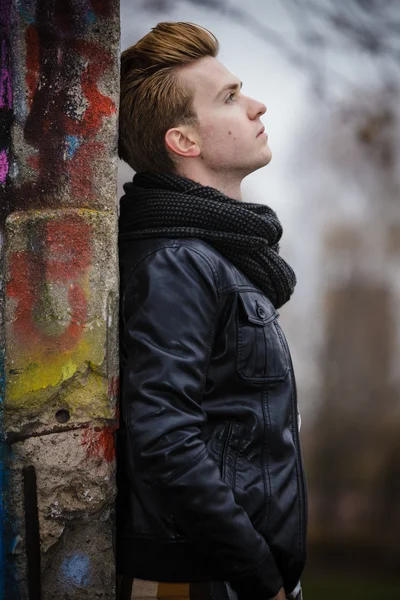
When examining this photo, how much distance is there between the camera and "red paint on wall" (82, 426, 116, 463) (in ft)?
6.96

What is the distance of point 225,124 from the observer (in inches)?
91.1

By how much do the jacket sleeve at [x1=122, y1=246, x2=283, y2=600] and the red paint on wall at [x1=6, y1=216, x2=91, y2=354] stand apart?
6.1 inches

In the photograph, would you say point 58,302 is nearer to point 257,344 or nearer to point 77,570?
point 257,344

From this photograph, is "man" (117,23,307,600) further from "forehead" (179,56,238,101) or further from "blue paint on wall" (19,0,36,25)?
"blue paint on wall" (19,0,36,25)

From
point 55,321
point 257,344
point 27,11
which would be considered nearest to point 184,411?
point 257,344

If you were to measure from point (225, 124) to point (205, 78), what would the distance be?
0.50ft

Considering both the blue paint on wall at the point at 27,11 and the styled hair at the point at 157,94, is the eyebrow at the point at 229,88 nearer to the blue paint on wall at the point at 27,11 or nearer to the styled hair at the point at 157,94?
the styled hair at the point at 157,94

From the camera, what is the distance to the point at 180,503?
Result: 1.95 metres

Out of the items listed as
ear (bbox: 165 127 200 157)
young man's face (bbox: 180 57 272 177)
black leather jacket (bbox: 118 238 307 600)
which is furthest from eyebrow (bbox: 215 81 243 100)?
black leather jacket (bbox: 118 238 307 600)

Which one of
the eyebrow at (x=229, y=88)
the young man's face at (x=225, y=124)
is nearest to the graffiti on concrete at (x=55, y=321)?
the young man's face at (x=225, y=124)

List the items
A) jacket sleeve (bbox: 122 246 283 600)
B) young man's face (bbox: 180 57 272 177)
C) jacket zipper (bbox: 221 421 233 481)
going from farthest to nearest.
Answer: young man's face (bbox: 180 57 272 177) → jacket zipper (bbox: 221 421 233 481) → jacket sleeve (bbox: 122 246 283 600)

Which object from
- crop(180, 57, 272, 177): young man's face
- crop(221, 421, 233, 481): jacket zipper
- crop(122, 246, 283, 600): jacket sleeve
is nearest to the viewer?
crop(122, 246, 283, 600): jacket sleeve

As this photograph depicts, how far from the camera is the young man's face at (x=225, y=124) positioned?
2.31 metres

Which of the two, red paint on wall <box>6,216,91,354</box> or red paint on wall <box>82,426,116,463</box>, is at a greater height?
red paint on wall <box>6,216,91,354</box>
